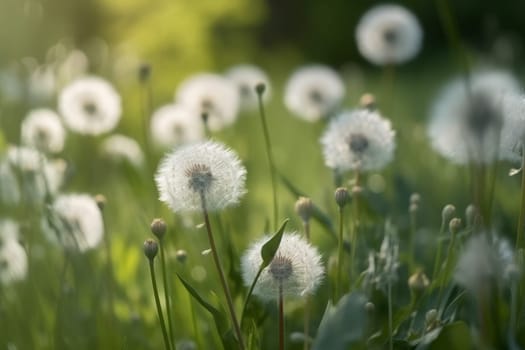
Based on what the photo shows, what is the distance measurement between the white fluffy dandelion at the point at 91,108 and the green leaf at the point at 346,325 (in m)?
1.35

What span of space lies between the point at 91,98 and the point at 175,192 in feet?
3.74

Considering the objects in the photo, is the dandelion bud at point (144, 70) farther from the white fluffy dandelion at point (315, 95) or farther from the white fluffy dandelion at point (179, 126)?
the white fluffy dandelion at point (315, 95)

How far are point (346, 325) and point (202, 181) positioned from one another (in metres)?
0.32

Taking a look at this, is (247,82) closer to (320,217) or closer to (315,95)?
(315,95)

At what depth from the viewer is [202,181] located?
38.7 inches

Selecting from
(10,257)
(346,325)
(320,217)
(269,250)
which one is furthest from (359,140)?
(10,257)

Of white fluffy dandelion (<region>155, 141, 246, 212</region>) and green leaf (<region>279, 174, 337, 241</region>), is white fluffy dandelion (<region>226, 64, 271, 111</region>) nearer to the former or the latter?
green leaf (<region>279, 174, 337, 241</region>)

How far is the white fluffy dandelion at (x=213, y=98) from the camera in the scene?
215cm

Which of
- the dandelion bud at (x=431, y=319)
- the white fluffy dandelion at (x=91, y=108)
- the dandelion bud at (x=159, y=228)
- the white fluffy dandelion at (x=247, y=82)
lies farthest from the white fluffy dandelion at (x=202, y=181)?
the white fluffy dandelion at (x=247, y=82)

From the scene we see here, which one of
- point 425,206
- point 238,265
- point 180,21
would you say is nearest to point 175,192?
point 238,265

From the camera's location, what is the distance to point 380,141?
1.27 metres

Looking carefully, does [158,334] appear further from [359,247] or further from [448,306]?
[448,306]

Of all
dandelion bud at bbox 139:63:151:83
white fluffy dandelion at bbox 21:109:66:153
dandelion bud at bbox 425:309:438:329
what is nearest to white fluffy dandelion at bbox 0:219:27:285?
white fluffy dandelion at bbox 21:109:66:153

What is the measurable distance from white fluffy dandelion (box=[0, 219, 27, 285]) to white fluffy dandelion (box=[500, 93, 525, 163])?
814mm
